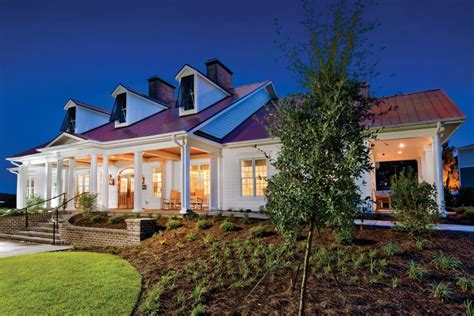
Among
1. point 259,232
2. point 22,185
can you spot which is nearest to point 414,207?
point 259,232

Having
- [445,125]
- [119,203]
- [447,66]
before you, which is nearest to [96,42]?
[119,203]

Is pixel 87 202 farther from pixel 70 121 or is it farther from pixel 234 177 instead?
pixel 70 121

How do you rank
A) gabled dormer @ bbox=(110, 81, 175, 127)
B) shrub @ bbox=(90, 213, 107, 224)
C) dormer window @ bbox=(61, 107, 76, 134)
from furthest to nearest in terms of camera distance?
1. dormer window @ bbox=(61, 107, 76, 134)
2. gabled dormer @ bbox=(110, 81, 175, 127)
3. shrub @ bbox=(90, 213, 107, 224)

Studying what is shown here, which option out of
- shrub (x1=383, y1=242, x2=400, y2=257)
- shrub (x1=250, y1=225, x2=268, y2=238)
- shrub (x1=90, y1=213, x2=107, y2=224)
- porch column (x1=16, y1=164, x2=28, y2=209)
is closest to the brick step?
shrub (x1=90, y1=213, x2=107, y2=224)

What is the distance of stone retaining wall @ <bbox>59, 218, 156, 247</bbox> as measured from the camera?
26.8 feet

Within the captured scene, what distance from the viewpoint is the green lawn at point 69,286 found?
4.05 m

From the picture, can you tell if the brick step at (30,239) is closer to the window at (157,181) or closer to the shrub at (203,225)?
the shrub at (203,225)

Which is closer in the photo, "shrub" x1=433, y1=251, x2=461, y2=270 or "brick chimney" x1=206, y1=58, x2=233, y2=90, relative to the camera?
"shrub" x1=433, y1=251, x2=461, y2=270

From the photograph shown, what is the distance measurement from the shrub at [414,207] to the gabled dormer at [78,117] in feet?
56.3

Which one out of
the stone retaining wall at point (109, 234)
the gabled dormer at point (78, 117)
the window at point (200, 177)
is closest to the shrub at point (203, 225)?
the stone retaining wall at point (109, 234)

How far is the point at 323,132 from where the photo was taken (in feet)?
11.0

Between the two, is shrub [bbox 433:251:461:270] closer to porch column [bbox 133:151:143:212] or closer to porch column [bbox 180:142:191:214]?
porch column [bbox 180:142:191:214]

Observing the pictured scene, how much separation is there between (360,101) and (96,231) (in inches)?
340

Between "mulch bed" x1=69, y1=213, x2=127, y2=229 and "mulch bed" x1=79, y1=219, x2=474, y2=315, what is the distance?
3276mm
